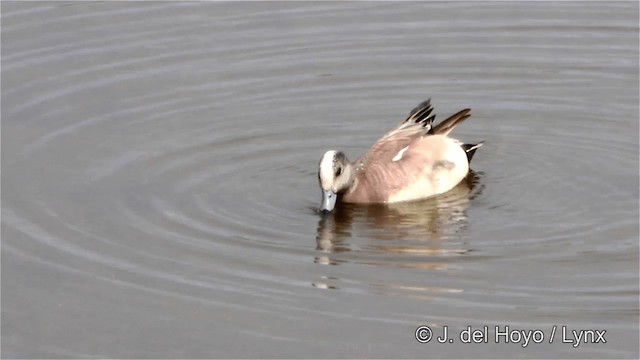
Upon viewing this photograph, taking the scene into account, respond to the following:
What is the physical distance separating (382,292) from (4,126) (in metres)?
4.97

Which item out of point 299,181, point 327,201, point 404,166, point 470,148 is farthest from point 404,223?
point 470,148

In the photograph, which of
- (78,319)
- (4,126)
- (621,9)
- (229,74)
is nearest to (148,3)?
(229,74)

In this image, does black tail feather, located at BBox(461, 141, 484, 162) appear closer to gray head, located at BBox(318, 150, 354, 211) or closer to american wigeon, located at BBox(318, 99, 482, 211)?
american wigeon, located at BBox(318, 99, 482, 211)

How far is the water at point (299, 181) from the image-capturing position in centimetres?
1043

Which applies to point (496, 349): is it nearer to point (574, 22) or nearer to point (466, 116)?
point (466, 116)

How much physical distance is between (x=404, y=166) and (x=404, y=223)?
0.87 metres

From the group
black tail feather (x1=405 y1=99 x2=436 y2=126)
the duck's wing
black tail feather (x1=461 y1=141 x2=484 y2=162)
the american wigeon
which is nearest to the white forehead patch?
the american wigeon

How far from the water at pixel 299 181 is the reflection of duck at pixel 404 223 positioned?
26 millimetres

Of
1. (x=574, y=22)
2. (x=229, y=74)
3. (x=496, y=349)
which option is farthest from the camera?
(x=574, y=22)

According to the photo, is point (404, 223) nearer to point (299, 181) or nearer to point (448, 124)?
point (299, 181)

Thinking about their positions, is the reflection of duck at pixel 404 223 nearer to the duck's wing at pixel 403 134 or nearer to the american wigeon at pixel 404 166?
the american wigeon at pixel 404 166

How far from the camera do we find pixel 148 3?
58.0 ft

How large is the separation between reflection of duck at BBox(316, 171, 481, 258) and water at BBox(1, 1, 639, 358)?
0.03m

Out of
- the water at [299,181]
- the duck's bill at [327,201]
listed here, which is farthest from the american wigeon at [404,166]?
the water at [299,181]
